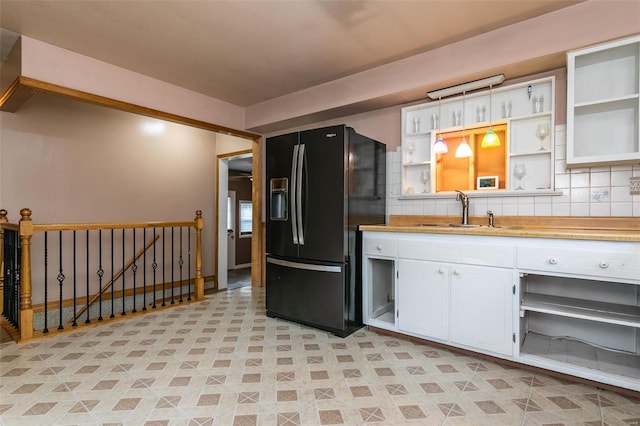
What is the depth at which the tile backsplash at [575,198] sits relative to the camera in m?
2.40

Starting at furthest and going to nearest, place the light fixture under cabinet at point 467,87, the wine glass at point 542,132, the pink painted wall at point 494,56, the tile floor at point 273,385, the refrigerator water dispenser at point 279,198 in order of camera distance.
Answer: the refrigerator water dispenser at point 279,198, the light fixture under cabinet at point 467,87, the wine glass at point 542,132, the pink painted wall at point 494,56, the tile floor at point 273,385

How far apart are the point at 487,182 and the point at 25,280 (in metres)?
4.18

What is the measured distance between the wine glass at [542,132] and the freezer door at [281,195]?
2091 millimetres

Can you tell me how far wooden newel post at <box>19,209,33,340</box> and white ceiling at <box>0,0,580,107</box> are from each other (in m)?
1.59

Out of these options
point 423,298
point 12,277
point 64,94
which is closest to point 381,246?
point 423,298

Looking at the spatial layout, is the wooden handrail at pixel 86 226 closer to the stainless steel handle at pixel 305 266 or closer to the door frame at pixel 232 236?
the stainless steel handle at pixel 305 266

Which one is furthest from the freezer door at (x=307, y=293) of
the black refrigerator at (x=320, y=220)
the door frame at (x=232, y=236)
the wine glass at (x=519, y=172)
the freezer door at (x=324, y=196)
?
the door frame at (x=232, y=236)

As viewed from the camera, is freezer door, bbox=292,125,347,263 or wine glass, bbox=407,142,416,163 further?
wine glass, bbox=407,142,416,163

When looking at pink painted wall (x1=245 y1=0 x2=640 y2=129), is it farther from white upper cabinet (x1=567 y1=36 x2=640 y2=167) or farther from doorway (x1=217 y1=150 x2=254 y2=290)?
doorway (x1=217 y1=150 x2=254 y2=290)

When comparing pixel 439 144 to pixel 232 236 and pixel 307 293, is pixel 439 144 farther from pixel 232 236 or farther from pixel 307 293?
pixel 232 236

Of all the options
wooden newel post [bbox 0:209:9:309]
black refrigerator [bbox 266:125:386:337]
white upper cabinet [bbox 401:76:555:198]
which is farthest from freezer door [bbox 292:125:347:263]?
wooden newel post [bbox 0:209:9:309]

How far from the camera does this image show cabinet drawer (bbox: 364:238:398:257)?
2.85m

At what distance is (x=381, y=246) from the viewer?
2.93m

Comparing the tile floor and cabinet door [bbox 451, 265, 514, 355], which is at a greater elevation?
cabinet door [bbox 451, 265, 514, 355]
